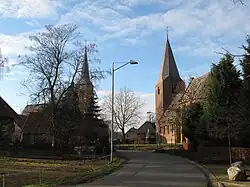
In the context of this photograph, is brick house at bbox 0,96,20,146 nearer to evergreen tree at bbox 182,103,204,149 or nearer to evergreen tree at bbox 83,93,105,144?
evergreen tree at bbox 83,93,105,144

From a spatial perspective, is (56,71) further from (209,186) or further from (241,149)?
(209,186)

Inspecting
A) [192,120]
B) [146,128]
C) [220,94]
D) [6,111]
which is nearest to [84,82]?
[192,120]

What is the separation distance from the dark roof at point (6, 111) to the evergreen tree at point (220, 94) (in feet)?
96.7

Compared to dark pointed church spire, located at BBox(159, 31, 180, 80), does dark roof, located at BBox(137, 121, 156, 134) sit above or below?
below

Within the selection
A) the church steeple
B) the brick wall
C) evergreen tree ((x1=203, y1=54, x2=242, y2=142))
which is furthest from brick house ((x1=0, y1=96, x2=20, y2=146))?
evergreen tree ((x1=203, y1=54, x2=242, y2=142))

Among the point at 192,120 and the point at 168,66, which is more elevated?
the point at 168,66

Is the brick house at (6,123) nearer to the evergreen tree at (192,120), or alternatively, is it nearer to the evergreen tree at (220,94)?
the evergreen tree at (192,120)

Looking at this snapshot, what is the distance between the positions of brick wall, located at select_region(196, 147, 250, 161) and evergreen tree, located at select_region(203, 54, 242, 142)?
4.67 ft

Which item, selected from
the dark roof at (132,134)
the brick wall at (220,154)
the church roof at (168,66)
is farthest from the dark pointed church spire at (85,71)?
the dark roof at (132,134)

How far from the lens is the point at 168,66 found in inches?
3506

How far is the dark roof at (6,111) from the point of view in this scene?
177 ft

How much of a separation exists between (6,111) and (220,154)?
105 feet

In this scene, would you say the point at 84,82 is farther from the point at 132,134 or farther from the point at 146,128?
the point at 132,134

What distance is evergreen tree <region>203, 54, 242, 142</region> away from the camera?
1384 inches
